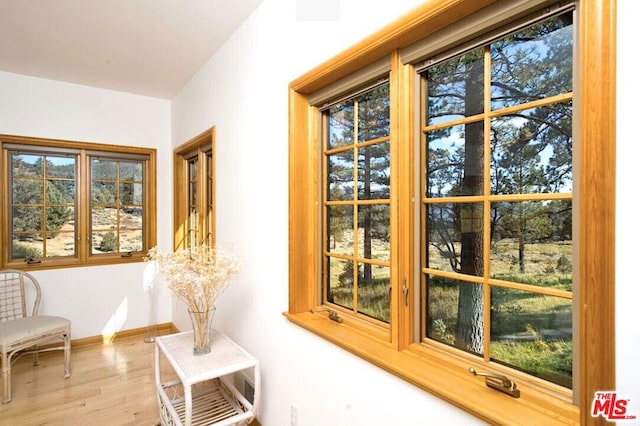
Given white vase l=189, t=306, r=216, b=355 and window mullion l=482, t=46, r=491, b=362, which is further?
white vase l=189, t=306, r=216, b=355

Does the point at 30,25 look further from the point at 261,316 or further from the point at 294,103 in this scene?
the point at 261,316

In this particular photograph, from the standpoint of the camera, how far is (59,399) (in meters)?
2.63

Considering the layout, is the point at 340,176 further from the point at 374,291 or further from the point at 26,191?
the point at 26,191

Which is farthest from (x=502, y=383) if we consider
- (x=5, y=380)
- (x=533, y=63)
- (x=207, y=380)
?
(x=5, y=380)

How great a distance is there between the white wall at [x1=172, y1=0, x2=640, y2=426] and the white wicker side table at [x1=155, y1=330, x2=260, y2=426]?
175 mm

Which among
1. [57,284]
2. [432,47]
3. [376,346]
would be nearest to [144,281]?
[57,284]

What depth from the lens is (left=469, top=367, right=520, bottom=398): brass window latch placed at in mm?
1003

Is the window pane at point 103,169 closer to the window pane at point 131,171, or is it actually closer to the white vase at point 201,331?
the window pane at point 131,171

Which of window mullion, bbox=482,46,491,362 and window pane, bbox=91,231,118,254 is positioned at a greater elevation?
window mullion, bbox=482,46,491,362

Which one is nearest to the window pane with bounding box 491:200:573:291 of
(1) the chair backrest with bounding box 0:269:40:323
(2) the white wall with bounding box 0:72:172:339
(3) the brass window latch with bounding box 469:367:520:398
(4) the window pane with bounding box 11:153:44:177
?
(3) the brass window latch with bounding box 469:367:520:398

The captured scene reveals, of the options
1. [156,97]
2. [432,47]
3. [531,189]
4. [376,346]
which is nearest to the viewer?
[531,189]

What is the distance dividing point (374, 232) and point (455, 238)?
42 cm

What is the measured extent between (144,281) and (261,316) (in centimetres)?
254

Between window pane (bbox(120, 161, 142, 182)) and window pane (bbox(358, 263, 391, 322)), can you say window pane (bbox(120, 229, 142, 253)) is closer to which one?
window pane (bbox(120, 161, 142, 182))
